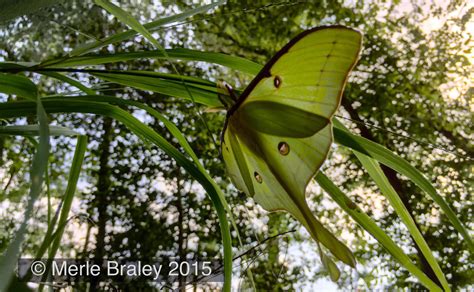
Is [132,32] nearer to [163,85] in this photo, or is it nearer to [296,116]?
[163,85]

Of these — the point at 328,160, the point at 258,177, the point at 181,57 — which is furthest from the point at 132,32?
the point at 328,160

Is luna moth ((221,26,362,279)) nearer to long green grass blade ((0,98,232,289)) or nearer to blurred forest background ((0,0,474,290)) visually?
long green grass blade ((0,98,232,289))

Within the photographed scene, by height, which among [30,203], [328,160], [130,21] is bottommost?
[30,203]

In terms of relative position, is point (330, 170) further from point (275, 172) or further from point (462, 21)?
point (275, 172)

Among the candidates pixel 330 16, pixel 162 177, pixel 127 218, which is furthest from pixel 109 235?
pixel 330 16

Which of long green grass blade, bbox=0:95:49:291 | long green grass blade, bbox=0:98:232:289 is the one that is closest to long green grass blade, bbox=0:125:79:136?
long green grass blade, bbox=0:98:232:289
